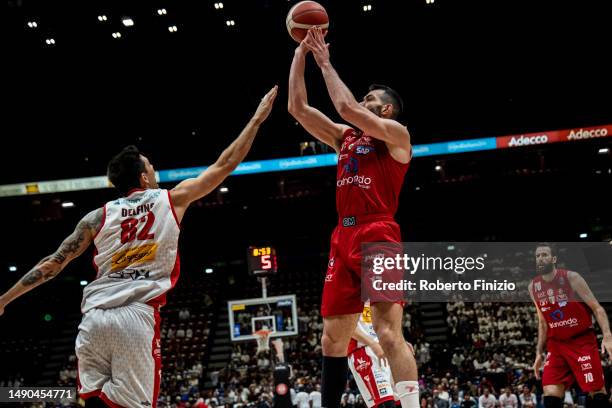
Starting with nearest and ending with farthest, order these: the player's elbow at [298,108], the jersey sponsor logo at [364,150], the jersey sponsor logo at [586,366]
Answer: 1. the jersey sponsor logo at [364,150]
2. the player's elbow at [298,108]
3. the jersey sponsor logo at [586,366]

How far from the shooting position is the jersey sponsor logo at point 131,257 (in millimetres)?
3969

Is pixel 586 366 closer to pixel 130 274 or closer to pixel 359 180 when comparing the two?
pixel 359 180

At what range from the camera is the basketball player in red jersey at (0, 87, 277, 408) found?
3.69 metres

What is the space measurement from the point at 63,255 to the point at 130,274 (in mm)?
524

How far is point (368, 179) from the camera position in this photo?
479 centimetres

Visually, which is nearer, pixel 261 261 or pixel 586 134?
pixel 261 261

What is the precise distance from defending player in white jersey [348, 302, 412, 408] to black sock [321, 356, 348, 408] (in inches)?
65.8

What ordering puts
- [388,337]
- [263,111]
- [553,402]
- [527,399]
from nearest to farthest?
[388,337] < [263,111] < [553,402] < [527,399]

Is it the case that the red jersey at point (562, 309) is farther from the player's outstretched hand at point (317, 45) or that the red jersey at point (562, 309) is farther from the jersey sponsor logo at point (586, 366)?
the player's outstretched hand at point (317, 45)

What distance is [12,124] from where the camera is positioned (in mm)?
28531

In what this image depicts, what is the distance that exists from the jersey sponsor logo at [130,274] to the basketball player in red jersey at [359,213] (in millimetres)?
1292

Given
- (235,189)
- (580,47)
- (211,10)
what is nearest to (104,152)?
(235,189)

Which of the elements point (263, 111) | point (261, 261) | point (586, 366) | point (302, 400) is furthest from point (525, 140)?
point (263, 111)

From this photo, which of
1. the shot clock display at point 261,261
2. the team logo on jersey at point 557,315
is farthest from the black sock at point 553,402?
the shot clock display at point 261,261
